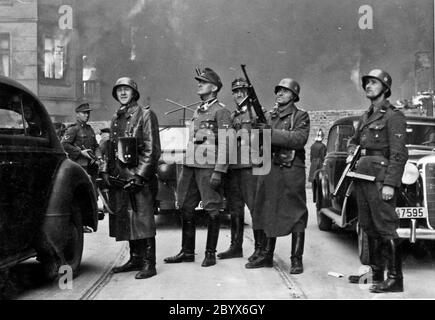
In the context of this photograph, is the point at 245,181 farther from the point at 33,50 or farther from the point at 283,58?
the point at 283,58

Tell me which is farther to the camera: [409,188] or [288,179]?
[409,188]

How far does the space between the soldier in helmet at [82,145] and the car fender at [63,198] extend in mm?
3329

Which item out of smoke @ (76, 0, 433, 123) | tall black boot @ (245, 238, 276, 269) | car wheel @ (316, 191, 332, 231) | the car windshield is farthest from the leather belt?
smoke @ (76, 0, 433, 123)

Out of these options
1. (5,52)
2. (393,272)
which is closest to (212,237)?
(393,272)

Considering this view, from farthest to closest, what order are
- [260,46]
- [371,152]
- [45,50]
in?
[260,46] < [45,50] < [371,152]

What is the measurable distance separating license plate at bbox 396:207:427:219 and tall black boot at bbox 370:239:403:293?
104 cm

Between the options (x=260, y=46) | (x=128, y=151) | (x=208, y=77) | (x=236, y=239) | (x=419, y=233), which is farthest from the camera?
(x=260, y=46)

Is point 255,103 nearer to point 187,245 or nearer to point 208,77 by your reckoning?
point 208,77

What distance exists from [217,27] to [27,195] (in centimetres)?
3048

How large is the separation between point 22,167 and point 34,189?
269 mm

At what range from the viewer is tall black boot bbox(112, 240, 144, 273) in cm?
558

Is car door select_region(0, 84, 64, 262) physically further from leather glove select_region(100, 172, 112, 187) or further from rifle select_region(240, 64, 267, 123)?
rifle select_region(240, 64, 267, 123)

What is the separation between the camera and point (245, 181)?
668cm

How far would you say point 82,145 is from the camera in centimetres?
906
